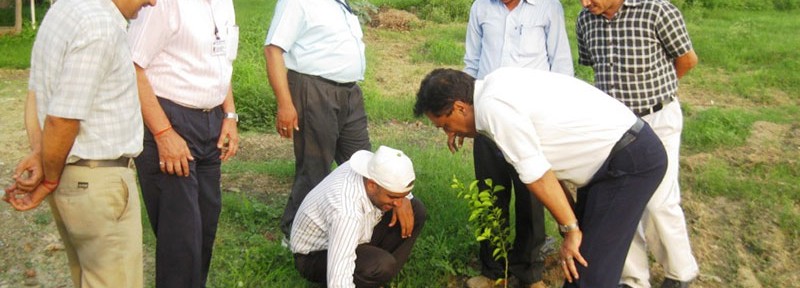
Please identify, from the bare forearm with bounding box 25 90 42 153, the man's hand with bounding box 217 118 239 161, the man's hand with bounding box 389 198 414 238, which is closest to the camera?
the bare forearm with bounding box 25 90 42 153

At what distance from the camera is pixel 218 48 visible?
3.48 m

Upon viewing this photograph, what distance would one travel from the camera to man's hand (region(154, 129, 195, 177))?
10.7 ft

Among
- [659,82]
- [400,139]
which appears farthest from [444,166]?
[659,82]

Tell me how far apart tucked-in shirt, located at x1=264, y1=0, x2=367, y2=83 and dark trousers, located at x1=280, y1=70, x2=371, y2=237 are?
0.24 ft

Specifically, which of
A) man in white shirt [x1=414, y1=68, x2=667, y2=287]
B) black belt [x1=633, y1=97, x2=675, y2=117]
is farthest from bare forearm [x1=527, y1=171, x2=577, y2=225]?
black belt [x1=633, y1=97, x2=675, y2=117]

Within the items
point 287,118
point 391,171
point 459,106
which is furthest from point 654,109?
point 287,118

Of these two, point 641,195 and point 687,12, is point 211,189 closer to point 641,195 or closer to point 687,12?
point 641,195

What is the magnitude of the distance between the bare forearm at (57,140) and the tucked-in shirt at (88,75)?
30 mm

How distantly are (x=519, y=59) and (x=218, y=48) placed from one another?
1.61m

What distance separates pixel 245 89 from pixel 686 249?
4587 mm

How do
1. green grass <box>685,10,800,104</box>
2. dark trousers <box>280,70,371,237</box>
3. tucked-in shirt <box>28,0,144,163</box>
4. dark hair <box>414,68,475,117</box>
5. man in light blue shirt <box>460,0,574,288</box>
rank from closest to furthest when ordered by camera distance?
tucked-in shirt <box>28,0,144,163</box> → dark hair <box>414,68,475,117</box> → man in light blue shirt <box>460,0,574,288</box> → dark trousers <box>280,70,371,237</box> → green grass <box>685,10,800,104</box>

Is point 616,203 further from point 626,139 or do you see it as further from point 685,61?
point 685,61

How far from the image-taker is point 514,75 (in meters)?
3.13

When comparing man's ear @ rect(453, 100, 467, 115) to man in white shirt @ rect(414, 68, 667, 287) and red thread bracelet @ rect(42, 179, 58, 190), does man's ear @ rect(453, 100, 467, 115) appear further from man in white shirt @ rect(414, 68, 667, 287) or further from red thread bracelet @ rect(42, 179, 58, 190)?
red thread bracelet @ rect(42, 179, 58, 190)
